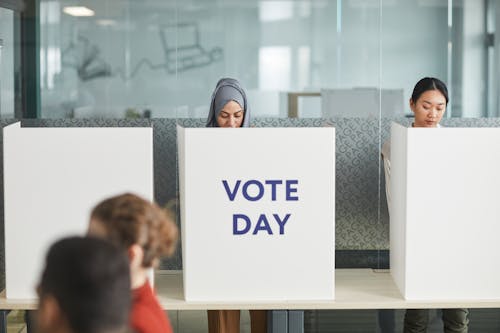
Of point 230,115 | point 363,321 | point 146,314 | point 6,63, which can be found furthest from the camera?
point 363,321

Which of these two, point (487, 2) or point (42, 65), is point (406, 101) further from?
point (42, 65)

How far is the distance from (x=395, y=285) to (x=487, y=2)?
1.33 metres

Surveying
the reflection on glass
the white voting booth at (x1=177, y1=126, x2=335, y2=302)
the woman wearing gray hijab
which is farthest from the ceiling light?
the white voting booth at (x1=177, y1=126, x2=335, y2=302)

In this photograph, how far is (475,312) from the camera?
4.58 meters

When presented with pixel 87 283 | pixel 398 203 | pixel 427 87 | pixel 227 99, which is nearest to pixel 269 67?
pixel 227 99

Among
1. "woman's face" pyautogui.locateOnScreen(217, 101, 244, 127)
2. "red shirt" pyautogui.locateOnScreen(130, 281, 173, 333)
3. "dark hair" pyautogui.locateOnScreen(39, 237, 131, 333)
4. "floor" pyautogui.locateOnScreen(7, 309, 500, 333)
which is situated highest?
"woman's face" pyautogui.locateOnScreen(217, 101, 244, 127)

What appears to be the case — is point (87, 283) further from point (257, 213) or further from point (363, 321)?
point (363, 321)

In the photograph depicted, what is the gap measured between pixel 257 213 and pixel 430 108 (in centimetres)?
80

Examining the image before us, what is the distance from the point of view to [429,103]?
396 cm

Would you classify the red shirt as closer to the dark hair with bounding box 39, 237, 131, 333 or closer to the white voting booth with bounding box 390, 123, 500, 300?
the dark hair with bounding box 39, 237, 131, 333

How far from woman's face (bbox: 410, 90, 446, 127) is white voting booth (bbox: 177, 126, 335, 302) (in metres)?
0.49

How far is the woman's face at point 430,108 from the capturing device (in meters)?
3.94

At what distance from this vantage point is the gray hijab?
3980 millimetres

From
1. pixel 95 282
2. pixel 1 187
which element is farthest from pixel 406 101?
pixel 95 282
